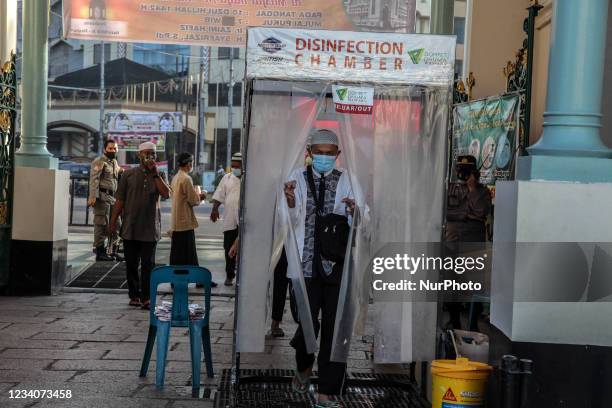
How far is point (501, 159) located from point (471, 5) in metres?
3.93

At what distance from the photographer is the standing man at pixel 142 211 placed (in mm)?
9961

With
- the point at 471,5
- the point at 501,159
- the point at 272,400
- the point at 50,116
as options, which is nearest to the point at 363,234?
the point at 272,400

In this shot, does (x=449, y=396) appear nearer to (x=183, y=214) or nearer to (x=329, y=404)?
(x=329, y=404)

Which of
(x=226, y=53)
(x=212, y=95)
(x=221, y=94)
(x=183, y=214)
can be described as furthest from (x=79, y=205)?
(x=183, y=214)

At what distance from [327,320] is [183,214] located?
542cm

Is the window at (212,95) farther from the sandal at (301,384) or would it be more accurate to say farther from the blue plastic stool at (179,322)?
the sandal at (301,384)

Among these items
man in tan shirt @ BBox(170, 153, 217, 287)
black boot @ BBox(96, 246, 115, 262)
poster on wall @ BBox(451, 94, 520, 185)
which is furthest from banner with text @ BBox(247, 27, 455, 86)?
black boot @ BBox(96, 246, 115, 262)

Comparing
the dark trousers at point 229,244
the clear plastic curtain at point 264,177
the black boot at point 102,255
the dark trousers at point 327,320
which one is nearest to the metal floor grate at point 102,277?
the black boot at point 102,255

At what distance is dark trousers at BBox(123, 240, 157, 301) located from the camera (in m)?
10.0

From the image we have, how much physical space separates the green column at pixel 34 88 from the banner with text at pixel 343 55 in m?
5.91

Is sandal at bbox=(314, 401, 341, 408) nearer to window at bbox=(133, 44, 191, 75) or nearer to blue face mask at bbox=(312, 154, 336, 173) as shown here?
blue face mask at bbox=(312, 154, 336, 173)

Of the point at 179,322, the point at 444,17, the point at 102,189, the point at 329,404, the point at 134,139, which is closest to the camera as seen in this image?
the point at 329,404

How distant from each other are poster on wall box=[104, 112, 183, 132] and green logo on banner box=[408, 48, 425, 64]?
35082 mm

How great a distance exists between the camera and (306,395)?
668 cm
